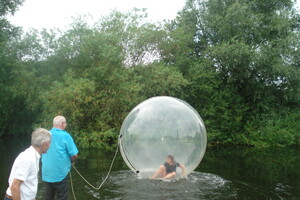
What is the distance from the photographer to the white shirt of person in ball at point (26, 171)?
298cm

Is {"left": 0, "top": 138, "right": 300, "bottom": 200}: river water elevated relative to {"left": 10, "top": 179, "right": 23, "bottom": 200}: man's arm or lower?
lower

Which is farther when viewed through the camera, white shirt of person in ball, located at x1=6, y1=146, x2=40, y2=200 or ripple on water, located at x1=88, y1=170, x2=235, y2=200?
ripple on water, located at x1=88, y1=170, x2=235, y2=200

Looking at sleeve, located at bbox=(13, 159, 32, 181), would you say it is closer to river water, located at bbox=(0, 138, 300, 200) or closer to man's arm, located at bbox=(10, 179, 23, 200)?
man's arm, located at bbox=(10, 179, 23, 200)

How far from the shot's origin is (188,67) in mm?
20625

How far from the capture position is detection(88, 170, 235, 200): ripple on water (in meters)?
6.62

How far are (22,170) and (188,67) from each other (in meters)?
18.2

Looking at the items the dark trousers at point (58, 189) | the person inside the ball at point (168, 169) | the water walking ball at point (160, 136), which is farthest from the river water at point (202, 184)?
the dark trousers at point (58, 189)

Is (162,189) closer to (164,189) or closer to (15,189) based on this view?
(164,189)

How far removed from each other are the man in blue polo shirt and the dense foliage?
1132 centimetres

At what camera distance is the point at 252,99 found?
854 inches

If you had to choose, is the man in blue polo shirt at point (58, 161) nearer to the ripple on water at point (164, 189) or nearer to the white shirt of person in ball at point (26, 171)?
the white shirt of person in ball at point (26, 171)

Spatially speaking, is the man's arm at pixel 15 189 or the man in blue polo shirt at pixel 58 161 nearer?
the man's arm at pixel 15 189

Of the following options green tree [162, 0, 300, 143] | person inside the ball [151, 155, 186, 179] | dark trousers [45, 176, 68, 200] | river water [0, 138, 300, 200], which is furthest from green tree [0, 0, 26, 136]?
dark trousers [45, 176, 68, 200]

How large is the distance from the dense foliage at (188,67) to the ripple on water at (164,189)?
8463 millimetres
